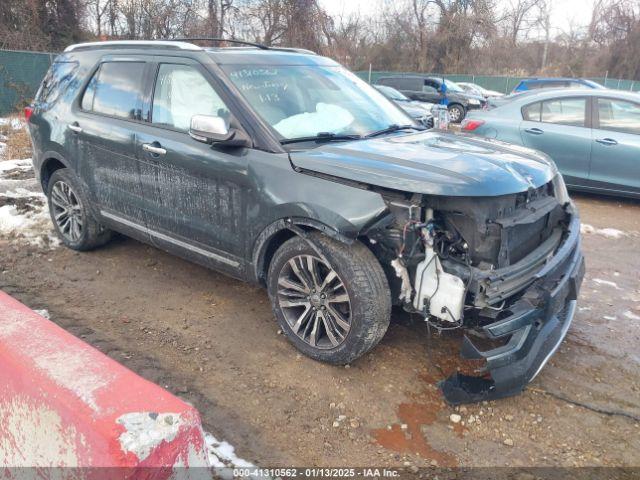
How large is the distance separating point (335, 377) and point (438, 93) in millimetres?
19813

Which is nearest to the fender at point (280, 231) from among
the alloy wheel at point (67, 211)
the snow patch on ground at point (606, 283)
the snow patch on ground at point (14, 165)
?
the alloy wheel at point (67, 211)

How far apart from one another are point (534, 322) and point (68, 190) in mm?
4231

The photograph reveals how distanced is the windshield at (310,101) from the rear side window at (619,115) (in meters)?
4.20

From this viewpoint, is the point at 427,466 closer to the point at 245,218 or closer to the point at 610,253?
the point at 245,218

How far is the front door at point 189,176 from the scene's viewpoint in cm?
365

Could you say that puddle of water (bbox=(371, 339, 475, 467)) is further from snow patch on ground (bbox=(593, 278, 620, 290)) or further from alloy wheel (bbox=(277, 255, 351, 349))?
snow patch on ground (bbox=(593, 278, 620, 290))

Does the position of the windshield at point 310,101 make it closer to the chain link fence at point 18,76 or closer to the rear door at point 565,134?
the rear door at point 565,134

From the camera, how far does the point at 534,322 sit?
298 centimetres

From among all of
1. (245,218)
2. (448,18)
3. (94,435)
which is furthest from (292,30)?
(94,435)

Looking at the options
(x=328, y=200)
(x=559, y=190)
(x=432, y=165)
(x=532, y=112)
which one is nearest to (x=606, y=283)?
(x=559, y=190)

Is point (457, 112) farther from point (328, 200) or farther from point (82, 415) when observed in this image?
point (82, 415)

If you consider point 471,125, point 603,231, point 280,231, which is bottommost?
point 603,231

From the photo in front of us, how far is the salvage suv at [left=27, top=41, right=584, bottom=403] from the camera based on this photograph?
2.97 m

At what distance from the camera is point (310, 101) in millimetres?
3928
